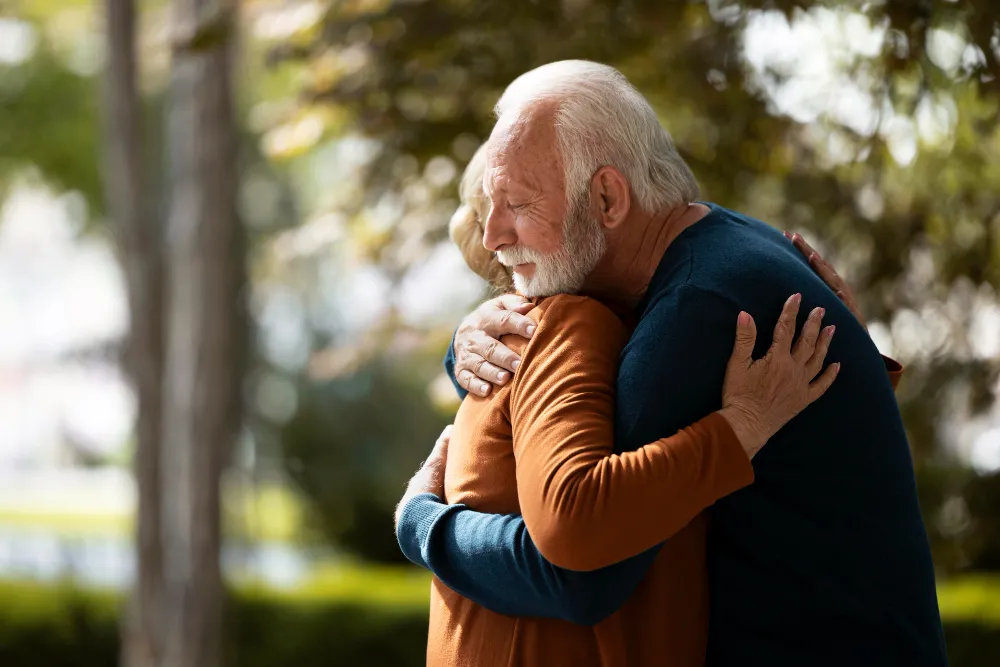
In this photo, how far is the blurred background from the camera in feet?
12.8

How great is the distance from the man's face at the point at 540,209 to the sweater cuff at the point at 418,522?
0.39m

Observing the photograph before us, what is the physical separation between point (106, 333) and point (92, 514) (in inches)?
304

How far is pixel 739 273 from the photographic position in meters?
1.63

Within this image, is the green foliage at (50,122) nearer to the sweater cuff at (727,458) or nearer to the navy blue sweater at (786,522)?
the navy blue sweater at (786,522)

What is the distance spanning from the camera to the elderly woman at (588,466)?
1475mm

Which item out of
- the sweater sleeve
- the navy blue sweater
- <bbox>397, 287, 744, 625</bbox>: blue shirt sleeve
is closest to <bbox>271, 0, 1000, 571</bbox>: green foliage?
the navy blue sweater

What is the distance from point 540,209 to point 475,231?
38 cm

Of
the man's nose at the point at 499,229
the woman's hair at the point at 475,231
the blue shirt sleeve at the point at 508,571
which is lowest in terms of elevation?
the blue shirt sleeve at the point at 508,571

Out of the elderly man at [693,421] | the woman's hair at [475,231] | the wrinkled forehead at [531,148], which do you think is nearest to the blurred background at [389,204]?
the elderly man at [693,421]

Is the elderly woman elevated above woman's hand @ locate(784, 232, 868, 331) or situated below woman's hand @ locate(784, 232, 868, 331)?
below

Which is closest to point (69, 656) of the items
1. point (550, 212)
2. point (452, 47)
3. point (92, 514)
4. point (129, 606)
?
point (129, 606)

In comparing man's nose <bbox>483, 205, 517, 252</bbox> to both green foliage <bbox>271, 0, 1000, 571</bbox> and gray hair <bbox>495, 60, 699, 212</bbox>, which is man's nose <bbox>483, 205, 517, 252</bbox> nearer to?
gray hair <bbox>495, 60, 699, 212</bbox>

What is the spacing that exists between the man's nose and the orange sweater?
0.15 meters

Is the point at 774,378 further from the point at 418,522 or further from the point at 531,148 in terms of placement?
the point at 418,522
